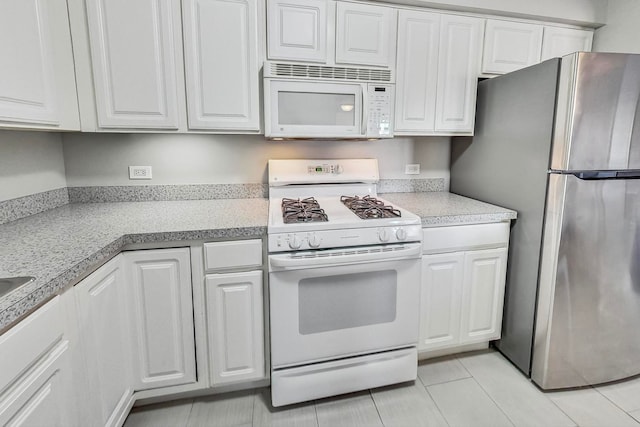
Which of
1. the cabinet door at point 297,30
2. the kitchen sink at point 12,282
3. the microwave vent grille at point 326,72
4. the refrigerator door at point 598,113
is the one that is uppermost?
the cabinet door at point 297,30

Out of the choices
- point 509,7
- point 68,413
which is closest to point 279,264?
point 68,413

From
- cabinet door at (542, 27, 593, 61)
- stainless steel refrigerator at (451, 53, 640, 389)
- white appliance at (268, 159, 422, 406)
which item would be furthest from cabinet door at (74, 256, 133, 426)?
cabinet door at (542, 27, 593, 61)

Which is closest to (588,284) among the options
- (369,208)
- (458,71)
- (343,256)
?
(369,208)

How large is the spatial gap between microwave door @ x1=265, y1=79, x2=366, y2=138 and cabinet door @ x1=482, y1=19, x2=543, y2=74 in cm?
92

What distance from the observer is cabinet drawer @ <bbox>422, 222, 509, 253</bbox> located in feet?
5.89

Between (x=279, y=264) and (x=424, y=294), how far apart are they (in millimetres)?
862

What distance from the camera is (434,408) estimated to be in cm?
167

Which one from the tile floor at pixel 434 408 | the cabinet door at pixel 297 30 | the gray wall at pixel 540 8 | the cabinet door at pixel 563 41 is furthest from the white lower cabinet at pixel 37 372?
the cabinet door at pixel 563 41

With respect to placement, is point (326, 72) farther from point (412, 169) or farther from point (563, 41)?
point (563, 41)

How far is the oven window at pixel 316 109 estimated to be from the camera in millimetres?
1803

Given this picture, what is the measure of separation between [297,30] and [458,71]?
3.35 feet

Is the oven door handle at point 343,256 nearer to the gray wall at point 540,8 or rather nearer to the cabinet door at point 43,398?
the cabinet door at point 43,398

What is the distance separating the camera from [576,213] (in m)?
1.63

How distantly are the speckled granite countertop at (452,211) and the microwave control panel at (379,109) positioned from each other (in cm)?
46
